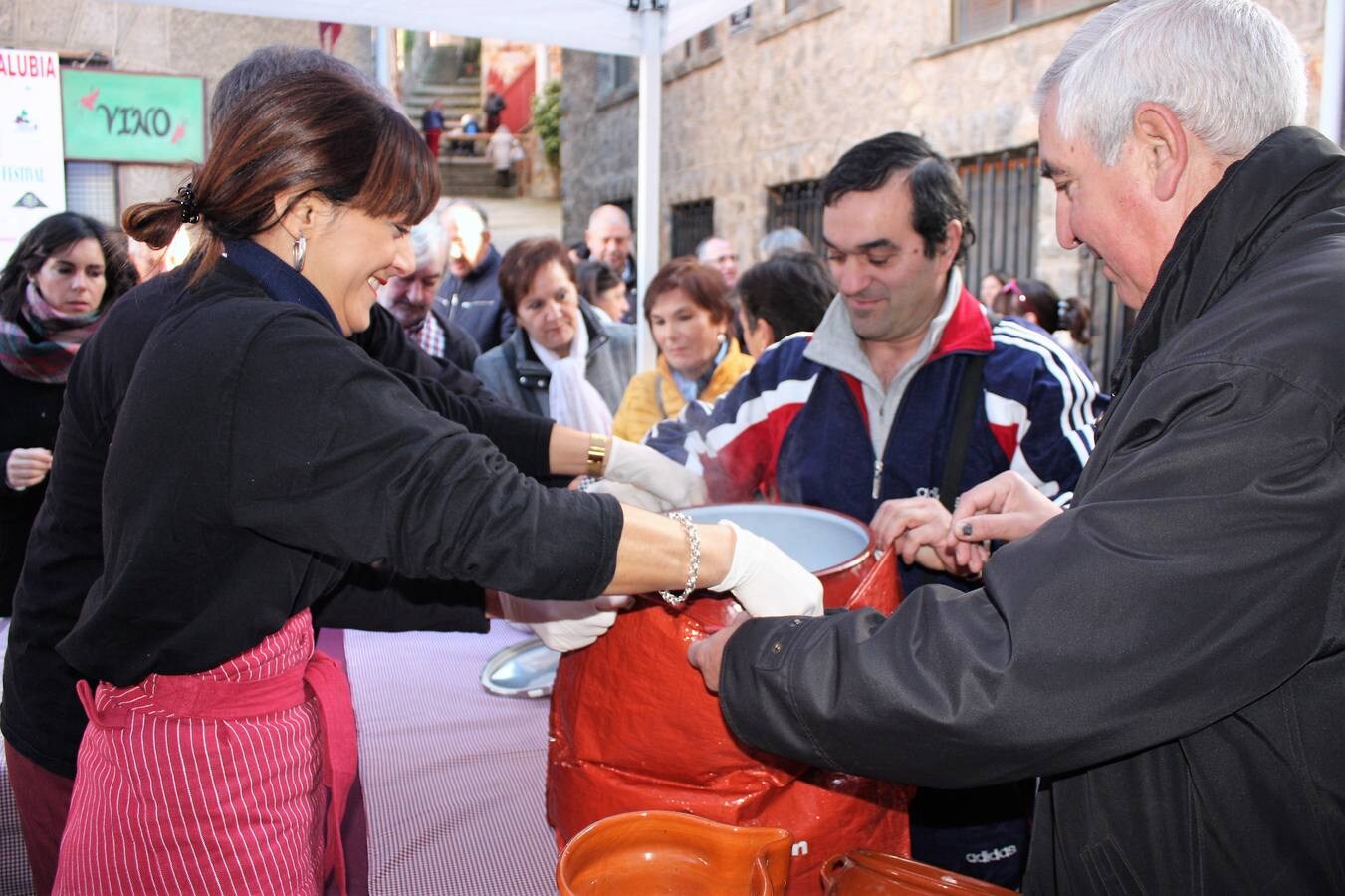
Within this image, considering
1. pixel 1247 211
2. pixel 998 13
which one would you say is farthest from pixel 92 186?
pixel 998 13

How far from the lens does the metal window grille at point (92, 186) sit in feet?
14.0

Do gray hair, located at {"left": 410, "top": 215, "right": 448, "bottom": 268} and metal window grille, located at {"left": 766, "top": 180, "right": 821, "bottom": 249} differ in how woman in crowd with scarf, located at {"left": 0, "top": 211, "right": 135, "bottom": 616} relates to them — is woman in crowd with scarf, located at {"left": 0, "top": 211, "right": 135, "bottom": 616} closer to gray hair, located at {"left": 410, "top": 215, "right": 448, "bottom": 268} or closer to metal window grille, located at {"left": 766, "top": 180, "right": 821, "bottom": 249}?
gray hair, located at {"left": 410, "top": 215, "right": 448, "bottom": 268}

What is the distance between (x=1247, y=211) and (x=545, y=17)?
2794mm

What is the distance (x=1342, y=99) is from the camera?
7.64 feet

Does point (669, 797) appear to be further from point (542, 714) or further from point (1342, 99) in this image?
point (1342, 99)

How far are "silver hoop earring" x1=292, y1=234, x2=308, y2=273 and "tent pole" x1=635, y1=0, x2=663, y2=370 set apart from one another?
7.81 feet

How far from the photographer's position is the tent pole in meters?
3.41

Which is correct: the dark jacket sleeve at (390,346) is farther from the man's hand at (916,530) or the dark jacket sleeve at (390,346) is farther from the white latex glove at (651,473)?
the man's hand at (916,530)

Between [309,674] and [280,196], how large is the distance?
616 millimetres

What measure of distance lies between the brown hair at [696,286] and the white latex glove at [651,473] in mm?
1559

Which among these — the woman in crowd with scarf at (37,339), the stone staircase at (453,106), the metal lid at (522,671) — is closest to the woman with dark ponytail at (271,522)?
the metal lid at (522,671)

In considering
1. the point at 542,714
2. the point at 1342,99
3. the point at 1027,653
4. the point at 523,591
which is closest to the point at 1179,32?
the point at 1027,653

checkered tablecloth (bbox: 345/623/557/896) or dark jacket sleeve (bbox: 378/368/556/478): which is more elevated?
dark jacket sleeve (bbox: 378/368/556/478)

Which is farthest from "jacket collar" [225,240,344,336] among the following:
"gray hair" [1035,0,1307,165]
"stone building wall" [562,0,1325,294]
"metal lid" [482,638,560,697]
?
"stone building wall" [562,0,1325,294]
